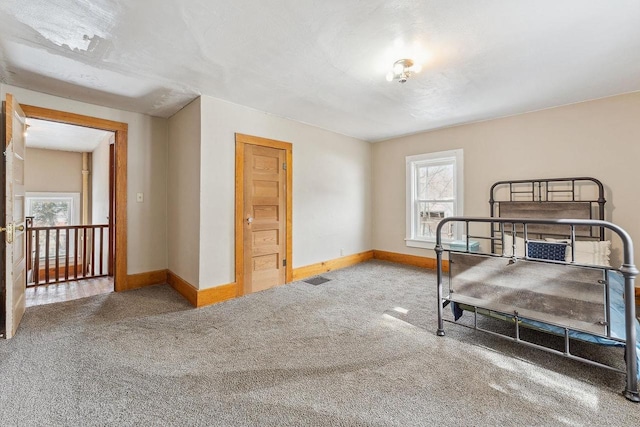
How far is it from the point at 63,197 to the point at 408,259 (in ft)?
27.1

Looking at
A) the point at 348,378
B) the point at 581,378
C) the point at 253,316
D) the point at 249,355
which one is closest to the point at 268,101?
the point at 253,316

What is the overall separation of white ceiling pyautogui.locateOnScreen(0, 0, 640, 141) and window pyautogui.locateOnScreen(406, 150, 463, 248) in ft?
4.18

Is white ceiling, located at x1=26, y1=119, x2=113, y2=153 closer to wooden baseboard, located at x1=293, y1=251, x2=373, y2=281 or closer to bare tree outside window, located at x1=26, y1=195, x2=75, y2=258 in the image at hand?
bare tree outside window, located at x1=26, y1=195, x2=75, y2=258

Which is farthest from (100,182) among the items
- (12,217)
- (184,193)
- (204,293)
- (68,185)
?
(204,293)

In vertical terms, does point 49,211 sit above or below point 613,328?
above

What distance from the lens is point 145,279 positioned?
381 centimetres

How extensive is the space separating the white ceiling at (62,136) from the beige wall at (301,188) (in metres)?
2.73

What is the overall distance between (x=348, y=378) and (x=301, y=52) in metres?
2.51

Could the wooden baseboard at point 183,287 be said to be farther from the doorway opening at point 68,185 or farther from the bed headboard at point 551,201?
the bed headboard at point 551,201

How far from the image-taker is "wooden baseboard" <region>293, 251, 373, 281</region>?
13.9ft

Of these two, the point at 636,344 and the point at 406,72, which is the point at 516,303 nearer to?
the point at 636,344

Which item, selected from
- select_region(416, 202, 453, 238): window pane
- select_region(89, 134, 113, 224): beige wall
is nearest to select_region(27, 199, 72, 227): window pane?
select_region(89, 134, 113, 224): beige wall

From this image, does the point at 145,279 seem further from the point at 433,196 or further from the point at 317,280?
the point at 433,196

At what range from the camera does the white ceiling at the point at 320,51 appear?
5.92 feet
